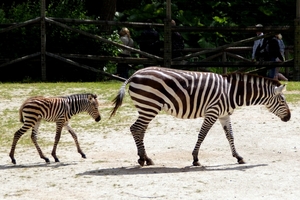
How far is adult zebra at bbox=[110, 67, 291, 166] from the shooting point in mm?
12438

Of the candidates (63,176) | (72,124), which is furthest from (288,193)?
(72,124)

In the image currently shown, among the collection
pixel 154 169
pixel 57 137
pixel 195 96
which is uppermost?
pixel 195 96

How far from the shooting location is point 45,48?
22.9 metres

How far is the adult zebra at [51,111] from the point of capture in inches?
502

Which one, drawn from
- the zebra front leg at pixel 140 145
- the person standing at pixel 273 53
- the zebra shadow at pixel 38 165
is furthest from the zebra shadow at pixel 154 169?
the person standing at pixel 273 53

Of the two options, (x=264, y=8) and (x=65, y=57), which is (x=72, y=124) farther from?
(x=264, y=8)

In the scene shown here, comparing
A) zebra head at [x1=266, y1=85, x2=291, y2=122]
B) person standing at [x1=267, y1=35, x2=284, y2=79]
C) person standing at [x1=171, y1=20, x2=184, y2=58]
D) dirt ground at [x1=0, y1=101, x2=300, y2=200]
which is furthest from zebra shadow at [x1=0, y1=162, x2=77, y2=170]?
person standing at [x1=267, y1=35, x2=284, y2=79]

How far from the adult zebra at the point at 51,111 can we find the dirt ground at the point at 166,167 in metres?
0.35

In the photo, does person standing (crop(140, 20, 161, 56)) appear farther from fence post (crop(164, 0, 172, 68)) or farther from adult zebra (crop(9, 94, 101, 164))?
adult zebra (crop(9, 94, 101, 164))

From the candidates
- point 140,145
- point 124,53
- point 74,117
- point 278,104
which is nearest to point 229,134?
point 278,104

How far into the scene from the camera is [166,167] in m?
12.3

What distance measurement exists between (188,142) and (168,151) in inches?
36.3

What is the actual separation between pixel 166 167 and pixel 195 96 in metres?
1.17

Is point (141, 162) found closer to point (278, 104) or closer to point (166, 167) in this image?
point (166, 167)
